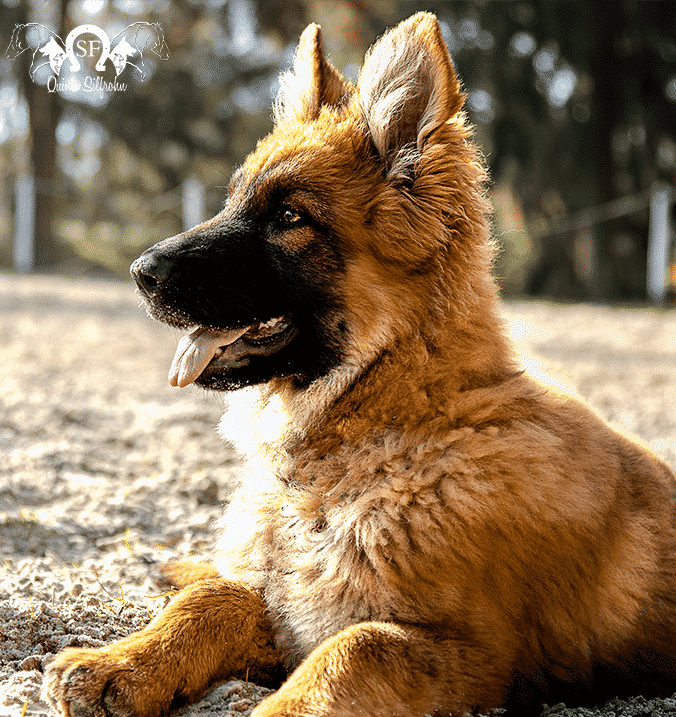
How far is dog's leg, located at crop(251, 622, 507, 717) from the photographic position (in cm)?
227

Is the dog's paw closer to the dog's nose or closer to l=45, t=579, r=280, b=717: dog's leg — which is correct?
l=45, t=579, r=280, b=717: dog's leg

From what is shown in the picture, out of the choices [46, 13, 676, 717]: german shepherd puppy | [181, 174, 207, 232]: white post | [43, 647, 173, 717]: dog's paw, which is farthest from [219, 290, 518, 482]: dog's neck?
[181, 174, 207, 232]: white post

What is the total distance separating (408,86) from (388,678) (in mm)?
2055

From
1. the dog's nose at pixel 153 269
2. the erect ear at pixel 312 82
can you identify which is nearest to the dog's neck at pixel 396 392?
the dog's nose at pixel 153 269

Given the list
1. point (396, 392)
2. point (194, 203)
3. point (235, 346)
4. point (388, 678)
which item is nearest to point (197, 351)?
point (235, 346)

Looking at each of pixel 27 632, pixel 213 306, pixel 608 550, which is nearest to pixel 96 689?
pixel 27 632

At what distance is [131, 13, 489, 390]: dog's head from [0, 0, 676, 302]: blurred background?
13354mm

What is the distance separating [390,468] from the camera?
2760 millimetres

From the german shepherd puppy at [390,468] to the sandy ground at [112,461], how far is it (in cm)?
22

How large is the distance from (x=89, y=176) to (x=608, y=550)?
2597 cm

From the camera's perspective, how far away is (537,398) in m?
2.95

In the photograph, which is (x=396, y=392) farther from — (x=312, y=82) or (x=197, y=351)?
(x=312, y=82)

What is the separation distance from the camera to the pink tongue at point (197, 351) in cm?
306

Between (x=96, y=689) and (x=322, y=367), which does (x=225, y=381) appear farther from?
(x=96, y=689)
